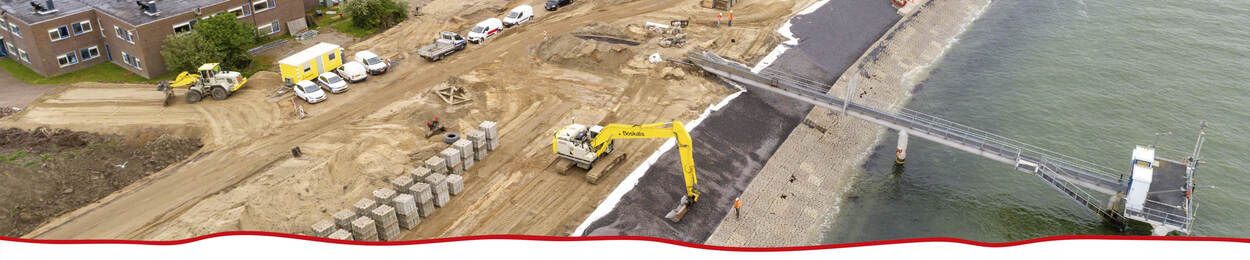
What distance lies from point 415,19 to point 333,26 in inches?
276

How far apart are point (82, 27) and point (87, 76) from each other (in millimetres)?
3845

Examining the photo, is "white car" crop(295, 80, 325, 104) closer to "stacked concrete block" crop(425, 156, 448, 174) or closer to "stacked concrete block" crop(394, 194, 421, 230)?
"stacked concrete block" crop(425, 156, 448, 174)

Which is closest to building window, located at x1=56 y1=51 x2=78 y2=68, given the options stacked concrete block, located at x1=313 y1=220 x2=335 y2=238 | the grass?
the grass

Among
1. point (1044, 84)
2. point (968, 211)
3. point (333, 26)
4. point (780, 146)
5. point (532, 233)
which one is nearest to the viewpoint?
point (532, 233)

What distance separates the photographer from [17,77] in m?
64.0

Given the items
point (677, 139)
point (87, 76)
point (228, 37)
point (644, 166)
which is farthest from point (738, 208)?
point (87, 76)

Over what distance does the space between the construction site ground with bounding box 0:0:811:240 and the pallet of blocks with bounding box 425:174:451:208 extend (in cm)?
63

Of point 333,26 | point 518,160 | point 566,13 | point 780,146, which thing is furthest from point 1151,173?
point 333,26

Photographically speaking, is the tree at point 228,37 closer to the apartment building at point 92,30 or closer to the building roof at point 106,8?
the apartment building at point 92,30

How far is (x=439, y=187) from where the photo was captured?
45.1m

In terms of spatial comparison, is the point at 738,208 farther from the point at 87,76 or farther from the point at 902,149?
the point at 87,76

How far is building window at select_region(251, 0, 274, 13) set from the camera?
70625 millimetres

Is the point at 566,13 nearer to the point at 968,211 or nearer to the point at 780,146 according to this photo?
the point at 780,146

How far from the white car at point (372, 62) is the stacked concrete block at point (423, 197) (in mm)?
21181
